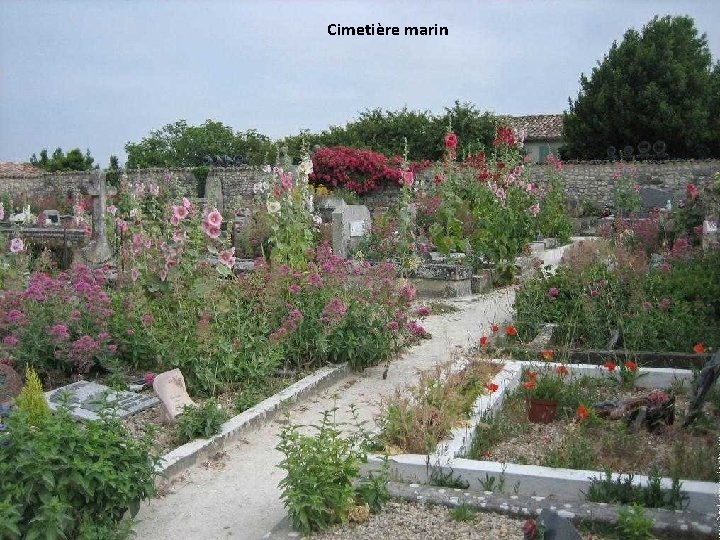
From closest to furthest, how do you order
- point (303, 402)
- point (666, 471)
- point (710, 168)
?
point (666, 471)
point (303, 402)
point (710, 168)

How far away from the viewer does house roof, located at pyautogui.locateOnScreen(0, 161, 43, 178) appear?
32.3 meters

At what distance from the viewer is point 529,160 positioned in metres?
15.1

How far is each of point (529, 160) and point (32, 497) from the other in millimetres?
12585

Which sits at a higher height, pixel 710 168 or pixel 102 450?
pixel 710 168

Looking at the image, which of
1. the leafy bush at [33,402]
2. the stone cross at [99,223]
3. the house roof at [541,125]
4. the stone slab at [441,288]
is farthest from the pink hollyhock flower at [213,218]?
the house roof at [541,125]

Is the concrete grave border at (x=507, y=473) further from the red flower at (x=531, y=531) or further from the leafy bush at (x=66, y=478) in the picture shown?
the leafy bush at (x=66, y=478)

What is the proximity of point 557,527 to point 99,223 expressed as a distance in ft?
40.4

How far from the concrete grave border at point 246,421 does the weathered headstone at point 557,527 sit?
7.45 ft

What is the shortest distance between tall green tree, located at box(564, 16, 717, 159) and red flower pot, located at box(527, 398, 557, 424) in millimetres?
26800

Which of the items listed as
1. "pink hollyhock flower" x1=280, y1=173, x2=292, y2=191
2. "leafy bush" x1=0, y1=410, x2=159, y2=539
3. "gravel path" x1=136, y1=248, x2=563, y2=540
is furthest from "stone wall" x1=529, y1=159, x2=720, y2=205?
"leafy bush" x1=0, y1=410, x2=159, y2=539

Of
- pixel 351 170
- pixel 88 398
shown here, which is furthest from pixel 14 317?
pixel 351 170

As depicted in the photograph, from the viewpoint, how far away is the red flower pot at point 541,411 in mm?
5707

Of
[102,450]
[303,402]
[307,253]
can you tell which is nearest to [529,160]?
[307,253]

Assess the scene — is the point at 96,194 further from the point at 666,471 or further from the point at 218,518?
the point at 666,471
